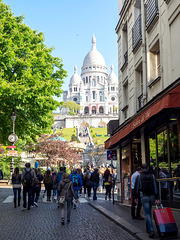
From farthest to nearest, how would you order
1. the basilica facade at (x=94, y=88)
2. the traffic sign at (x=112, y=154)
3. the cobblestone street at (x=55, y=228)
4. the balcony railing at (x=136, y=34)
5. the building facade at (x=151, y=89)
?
the basilica facade at (x=94, y=88) → the traffic sign at (x=112, y=154) → the balcony railing at (x=136, y=34) → the building facade at (x=151, y=89) → the cobblestone street at (x=55, y=228)

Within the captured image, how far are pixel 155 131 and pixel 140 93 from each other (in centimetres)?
301

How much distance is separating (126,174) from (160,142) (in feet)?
16.6

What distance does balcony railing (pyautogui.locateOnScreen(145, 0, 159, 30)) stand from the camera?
11.0 m

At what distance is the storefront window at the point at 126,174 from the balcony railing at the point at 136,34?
460 cm

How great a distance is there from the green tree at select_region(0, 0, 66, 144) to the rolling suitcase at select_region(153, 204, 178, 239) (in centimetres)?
1361

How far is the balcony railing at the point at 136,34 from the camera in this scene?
513 inches

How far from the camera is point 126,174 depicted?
594 inches

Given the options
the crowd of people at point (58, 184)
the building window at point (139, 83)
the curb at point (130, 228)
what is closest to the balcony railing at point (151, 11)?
the building window at point (139, 83)

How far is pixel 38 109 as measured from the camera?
21.0m

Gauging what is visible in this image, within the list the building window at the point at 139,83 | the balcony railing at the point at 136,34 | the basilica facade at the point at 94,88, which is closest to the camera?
the balcony railing at the point at 136,34

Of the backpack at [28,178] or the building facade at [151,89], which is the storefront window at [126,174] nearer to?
the building facade at [151,89]

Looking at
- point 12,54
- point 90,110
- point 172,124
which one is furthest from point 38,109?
point 90,110

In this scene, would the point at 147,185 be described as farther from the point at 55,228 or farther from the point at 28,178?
the point at 28,178

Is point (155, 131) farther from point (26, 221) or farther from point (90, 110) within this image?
point (90, 110)
